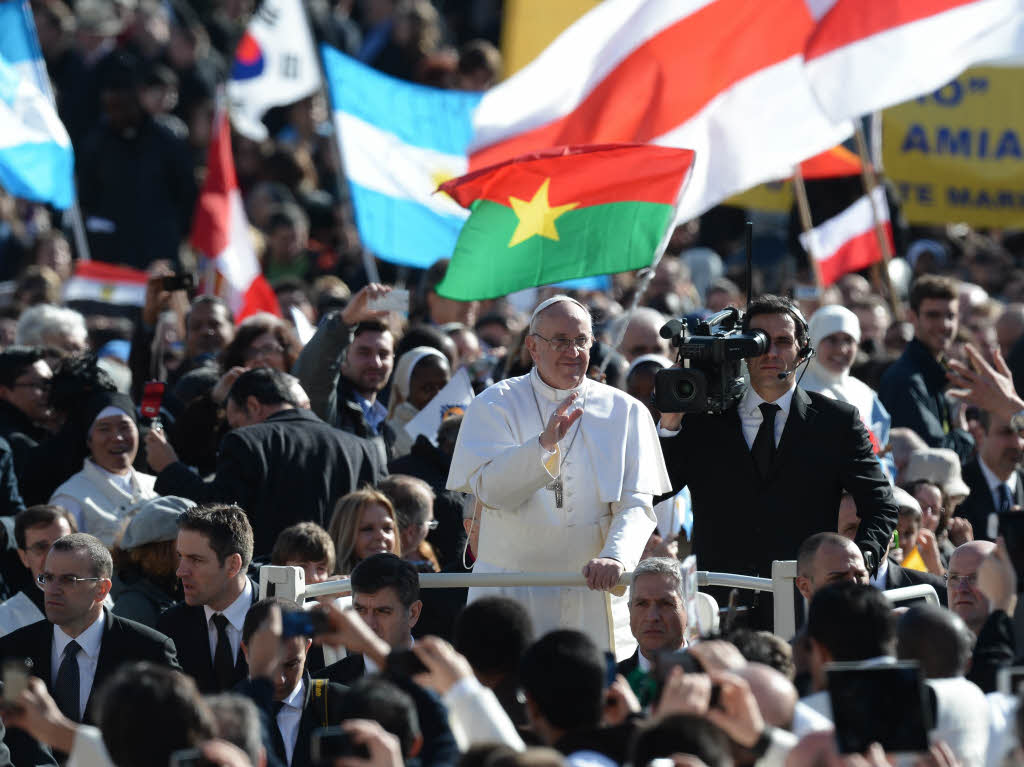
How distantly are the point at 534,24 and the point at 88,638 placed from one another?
6.21m

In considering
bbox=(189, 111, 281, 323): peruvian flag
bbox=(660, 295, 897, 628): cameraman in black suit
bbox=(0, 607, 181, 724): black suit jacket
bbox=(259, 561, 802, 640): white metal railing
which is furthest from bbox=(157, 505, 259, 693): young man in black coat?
bbox=(189, 111, 281, 323): peruvian flag

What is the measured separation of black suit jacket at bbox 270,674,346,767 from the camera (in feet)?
21.4

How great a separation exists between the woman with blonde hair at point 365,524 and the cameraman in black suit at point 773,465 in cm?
125

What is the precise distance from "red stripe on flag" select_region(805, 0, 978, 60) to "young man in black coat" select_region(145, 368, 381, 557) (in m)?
3.48

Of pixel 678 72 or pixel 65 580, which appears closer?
pixel 65 580

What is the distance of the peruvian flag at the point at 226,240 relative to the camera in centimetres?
1270

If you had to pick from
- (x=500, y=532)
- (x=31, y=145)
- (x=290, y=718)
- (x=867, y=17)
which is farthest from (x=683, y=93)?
(x=290, y=718)

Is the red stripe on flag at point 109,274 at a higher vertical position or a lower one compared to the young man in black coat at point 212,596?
higher

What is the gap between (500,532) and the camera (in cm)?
725

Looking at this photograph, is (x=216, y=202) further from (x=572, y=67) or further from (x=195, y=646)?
(x=195, y=646)

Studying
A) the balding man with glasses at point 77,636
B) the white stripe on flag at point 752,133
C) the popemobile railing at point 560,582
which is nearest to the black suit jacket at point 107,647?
the balding man with glasses at point 77,636

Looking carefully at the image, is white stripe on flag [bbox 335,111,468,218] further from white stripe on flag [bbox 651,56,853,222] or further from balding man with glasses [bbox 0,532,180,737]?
balding man with glasses [bbox 0,532,180,737]

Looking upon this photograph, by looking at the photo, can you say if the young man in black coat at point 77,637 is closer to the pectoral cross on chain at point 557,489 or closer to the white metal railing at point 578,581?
the white metal railing at point 578,581

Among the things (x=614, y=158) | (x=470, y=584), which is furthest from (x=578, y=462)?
(x=614, y=158)
